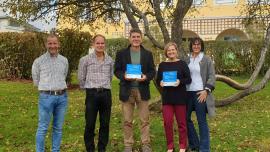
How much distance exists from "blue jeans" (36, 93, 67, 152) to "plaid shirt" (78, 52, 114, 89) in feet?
1.46

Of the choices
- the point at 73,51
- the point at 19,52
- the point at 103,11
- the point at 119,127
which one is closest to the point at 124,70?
the point at 119,127

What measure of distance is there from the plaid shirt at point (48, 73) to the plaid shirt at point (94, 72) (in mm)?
419

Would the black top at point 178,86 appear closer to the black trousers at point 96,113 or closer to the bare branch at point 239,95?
the black trousers at point 96,113

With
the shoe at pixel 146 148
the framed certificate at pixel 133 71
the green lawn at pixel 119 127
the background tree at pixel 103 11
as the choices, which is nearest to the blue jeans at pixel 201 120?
the green lawn at pixel 119 127

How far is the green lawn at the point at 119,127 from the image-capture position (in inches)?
339

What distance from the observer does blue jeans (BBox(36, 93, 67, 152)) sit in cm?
732

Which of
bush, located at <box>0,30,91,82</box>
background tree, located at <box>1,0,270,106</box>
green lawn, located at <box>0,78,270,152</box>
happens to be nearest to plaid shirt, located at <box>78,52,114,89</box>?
green lawn, located at <box>0,78,270,152</box>

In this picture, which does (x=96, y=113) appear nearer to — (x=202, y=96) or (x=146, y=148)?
(x=146, y=148)

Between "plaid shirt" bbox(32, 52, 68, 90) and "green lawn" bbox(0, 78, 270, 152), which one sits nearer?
"plaid shirt" bbox(32, 52, 68, 90)

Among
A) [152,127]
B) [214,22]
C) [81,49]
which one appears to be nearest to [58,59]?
[152,127]

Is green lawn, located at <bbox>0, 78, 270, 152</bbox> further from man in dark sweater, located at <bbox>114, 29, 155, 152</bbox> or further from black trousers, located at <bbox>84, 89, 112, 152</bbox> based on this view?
man in dark sweater, located at <bbox>114, 29, 155, 152</bbox>

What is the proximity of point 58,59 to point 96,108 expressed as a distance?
0.99m

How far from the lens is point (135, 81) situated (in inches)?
300

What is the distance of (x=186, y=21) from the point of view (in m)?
37.8
